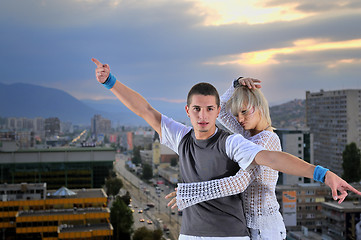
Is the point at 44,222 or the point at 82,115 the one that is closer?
the point at 44,222

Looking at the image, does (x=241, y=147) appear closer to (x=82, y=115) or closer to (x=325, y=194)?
(x=325, y=194)

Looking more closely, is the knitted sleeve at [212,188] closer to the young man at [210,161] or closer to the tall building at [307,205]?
the young man at [210,161]

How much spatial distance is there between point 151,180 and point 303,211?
1449 cm

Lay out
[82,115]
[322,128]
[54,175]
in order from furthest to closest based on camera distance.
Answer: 1. [82,115]
2. [322,128]
3. [54,175]

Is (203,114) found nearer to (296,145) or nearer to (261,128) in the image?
(261,128)

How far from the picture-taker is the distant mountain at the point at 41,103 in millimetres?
69269

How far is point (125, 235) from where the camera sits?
1353 cm

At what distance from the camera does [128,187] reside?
84.3 ft

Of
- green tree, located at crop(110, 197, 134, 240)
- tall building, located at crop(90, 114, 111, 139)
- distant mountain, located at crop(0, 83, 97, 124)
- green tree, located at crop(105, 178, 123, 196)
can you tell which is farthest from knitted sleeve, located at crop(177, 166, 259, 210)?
distant mountain, located at crop(0, 83, 97, 124)

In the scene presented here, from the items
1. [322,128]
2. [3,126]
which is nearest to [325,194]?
[322,128]

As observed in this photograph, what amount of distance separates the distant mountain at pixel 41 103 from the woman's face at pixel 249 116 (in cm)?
6699

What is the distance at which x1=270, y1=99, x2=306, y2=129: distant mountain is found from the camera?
114 feet

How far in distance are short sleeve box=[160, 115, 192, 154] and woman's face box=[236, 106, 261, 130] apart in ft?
0.56

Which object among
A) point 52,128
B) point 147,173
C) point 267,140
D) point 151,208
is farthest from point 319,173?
point 52,128
